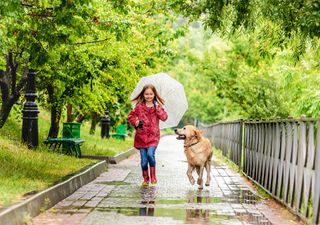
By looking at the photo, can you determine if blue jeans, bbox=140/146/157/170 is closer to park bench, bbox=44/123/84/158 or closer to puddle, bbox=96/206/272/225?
puddle, bbox=96/206/272/225

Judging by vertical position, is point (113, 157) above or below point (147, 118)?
below

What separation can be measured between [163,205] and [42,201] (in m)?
1.96

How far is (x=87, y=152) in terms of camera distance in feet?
71.3

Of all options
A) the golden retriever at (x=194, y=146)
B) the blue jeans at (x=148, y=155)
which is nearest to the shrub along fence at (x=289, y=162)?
the golden retriever at (x=194, y=146)

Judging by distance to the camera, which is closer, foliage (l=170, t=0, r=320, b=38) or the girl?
foliage (l=170, t=0, r=320, b=38)

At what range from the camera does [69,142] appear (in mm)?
18625

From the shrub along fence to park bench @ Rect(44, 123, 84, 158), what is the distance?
502 cm

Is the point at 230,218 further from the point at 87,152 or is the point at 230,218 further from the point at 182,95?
the point at 87,152

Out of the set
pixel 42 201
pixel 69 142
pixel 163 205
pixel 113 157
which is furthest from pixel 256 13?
pixel 113 157

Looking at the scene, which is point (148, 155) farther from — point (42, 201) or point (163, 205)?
point (42, 201)

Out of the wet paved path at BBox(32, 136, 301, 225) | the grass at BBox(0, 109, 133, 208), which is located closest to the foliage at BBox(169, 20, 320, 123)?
the wet paved path at BBox(32, 136, 301, 225)

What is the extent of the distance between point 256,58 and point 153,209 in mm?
27724

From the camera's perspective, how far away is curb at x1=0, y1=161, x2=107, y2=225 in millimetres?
8053

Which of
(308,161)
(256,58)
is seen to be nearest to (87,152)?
(308,161)
